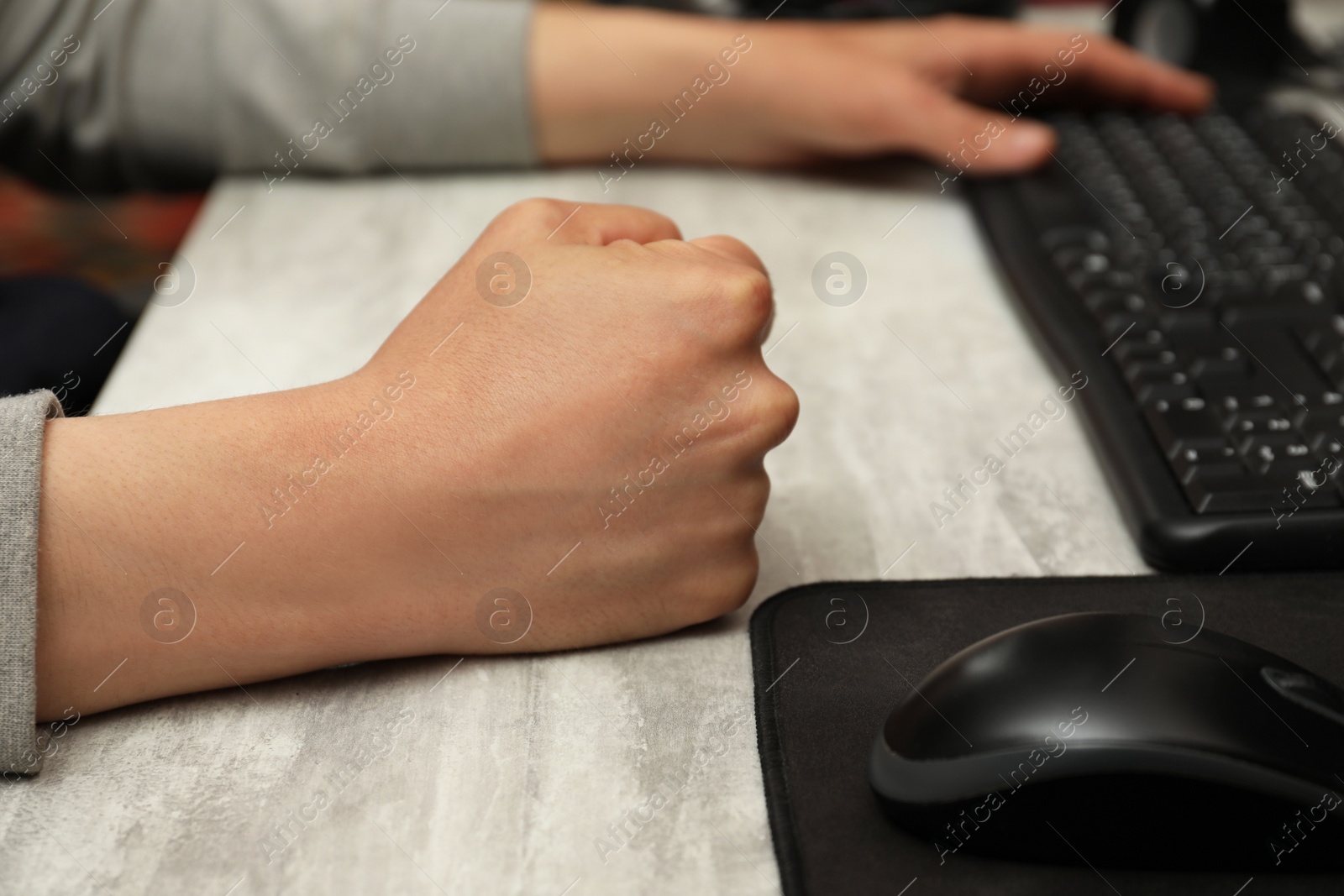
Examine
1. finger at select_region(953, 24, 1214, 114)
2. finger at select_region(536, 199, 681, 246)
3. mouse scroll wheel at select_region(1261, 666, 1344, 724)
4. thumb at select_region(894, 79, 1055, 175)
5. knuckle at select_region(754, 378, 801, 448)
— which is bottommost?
finger at select_region(953, 24, 1214, 114)

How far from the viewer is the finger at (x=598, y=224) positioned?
18.6 inches

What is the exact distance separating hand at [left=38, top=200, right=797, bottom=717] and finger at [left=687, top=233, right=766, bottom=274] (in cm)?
4

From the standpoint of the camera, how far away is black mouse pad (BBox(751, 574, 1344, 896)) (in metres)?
0.32

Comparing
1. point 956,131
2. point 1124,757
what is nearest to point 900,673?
point 1124,757

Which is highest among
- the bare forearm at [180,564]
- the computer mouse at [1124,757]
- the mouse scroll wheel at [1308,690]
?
the bare forearm at [180,564]

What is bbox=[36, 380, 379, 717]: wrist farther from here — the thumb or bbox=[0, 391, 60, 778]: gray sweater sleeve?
the thumb

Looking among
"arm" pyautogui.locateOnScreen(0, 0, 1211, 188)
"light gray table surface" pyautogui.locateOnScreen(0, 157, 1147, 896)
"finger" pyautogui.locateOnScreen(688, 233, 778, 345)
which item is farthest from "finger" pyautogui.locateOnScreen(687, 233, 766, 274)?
"arm" pyautogui.locateOnScreen(0, 0, 1211, 188)

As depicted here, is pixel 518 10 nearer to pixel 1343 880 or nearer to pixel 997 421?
pixel 997 421

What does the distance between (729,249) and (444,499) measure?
181 mm

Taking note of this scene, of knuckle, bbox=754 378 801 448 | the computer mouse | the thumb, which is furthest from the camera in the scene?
the thumb

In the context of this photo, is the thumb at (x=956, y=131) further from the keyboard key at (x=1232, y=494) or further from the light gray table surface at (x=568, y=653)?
the keyboard key at (x=1232, y=494)

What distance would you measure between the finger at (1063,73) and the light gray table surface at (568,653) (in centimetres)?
13

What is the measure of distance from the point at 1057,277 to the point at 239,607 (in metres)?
0.48

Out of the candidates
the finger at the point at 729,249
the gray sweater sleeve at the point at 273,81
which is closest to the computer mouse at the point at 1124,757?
the finger at the point at 729,249
